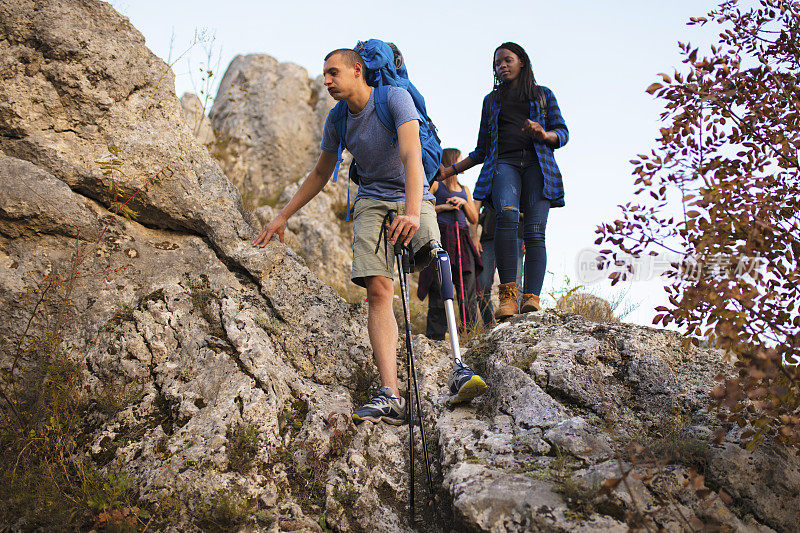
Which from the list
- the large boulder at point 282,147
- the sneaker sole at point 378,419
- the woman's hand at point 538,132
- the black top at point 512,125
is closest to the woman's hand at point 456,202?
the black top at point 512,125

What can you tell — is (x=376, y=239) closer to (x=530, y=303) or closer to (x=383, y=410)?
(x=383, y=410)

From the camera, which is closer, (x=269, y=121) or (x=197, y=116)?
(x=197, y=116)

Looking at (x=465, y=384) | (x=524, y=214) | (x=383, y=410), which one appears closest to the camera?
(x=465, y=384)

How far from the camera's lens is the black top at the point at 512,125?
17.2ft

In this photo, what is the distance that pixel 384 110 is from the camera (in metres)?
3.98

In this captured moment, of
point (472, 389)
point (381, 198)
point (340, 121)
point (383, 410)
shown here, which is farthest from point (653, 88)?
point (383, 410)

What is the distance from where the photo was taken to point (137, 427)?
345 centimetres

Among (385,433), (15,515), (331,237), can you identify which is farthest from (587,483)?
(331,237)

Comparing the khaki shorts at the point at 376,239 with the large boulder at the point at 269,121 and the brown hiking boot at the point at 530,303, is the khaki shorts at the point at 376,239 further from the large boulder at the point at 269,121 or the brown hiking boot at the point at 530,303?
the large boulder at the point at 269,121

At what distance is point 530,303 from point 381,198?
1863 millimetres

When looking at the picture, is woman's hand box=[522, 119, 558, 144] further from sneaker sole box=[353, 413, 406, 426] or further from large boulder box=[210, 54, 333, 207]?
large boulder box=[210, 54, 333, 207]

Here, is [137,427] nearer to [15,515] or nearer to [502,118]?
[15,515]

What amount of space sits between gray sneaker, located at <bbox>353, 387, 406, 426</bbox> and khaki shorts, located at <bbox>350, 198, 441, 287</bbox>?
2.72ft

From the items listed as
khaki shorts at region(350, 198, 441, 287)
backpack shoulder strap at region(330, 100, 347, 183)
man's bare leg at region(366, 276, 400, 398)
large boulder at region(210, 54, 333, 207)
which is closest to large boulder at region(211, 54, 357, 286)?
large boulder at region(210, 54, 333, 207)
